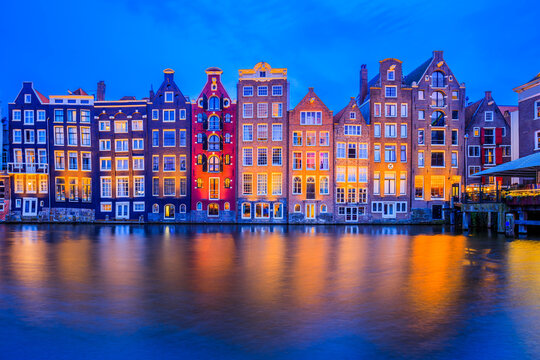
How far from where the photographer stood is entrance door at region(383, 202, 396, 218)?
56.3 m

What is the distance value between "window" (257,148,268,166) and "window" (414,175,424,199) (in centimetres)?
2366

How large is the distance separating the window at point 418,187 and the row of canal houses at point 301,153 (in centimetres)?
16

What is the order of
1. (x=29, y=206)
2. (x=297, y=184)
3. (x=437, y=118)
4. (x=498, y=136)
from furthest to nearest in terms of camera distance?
(x=29, y=206) < (x=437, y=118) < (x=297, y=184) < (x=498, y=136)

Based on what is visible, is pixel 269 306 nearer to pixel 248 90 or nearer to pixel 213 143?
pixel 213 143

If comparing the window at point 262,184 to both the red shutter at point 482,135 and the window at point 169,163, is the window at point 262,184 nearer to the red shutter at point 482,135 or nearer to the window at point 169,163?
the window at point 169,163

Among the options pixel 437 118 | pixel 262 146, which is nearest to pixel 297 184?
pixel 262 146

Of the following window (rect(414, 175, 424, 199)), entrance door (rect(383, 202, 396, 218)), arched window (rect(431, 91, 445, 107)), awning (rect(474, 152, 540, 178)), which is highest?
arched window (rect(431, 91, 445, 107))

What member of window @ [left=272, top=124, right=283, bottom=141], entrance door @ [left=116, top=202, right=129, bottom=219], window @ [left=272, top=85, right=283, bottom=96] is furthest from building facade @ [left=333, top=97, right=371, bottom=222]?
entrance door @ [left=116, top=202, right=129, bottom=219]

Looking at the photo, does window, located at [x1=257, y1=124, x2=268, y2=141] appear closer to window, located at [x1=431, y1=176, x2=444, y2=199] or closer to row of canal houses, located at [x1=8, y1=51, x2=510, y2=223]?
row of canal houses, located at [x1=8, y1=51, x2=510, y2=223]

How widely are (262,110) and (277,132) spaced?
4.24 metres

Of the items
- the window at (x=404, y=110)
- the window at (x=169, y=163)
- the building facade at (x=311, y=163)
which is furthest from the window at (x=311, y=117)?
the window at (x=169, y=163)

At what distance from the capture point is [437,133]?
57344mm

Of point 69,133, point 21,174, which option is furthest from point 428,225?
point 21,174

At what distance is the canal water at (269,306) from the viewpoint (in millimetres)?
9898
